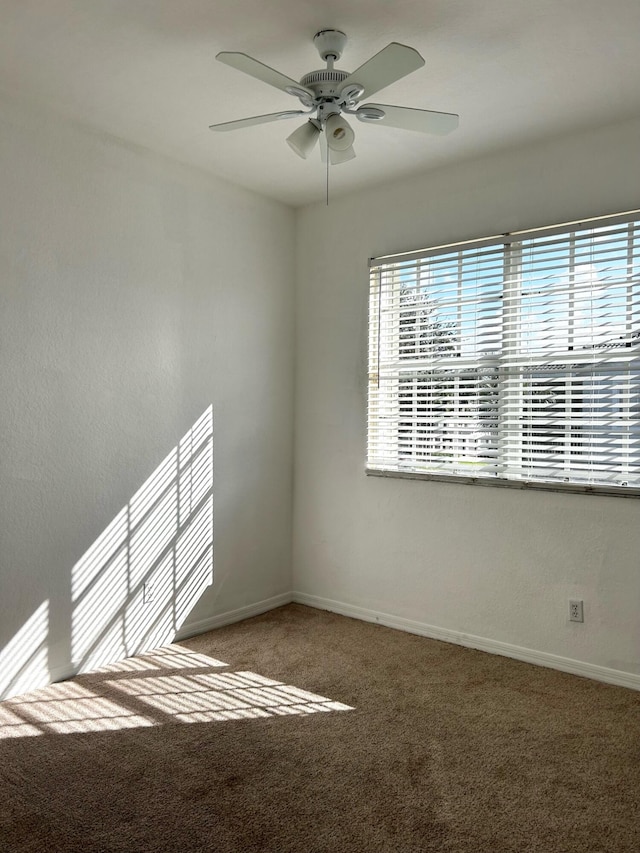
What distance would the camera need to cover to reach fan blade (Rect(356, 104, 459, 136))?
8.36 feet

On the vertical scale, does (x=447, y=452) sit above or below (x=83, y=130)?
below

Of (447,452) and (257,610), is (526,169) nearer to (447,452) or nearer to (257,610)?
(447,452)

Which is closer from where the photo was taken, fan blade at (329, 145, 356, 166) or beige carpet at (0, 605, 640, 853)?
beige carpet at (0, 605, 640, 853)

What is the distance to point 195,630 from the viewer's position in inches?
156

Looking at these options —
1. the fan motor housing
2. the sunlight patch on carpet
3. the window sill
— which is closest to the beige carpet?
the sunlight patch on carpet

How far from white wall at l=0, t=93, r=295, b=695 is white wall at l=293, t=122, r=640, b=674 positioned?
28cm

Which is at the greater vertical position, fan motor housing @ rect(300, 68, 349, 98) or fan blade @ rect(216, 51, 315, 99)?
fan motor housing @ rect(300, 68, 349, 98)

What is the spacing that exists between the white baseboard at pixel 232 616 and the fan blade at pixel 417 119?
9.45 feet

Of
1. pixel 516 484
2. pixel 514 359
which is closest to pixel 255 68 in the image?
pixel 514 359

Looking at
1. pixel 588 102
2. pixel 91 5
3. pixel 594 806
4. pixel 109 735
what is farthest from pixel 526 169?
pixel 109 735

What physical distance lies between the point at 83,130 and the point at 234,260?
1159 mm

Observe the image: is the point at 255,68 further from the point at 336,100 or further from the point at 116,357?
the point at 116,357

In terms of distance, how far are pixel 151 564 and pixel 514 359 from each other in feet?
7.50

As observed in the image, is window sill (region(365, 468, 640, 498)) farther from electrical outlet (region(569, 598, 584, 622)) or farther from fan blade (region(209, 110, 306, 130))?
fan blade (region(209, 110, 306, 130))
